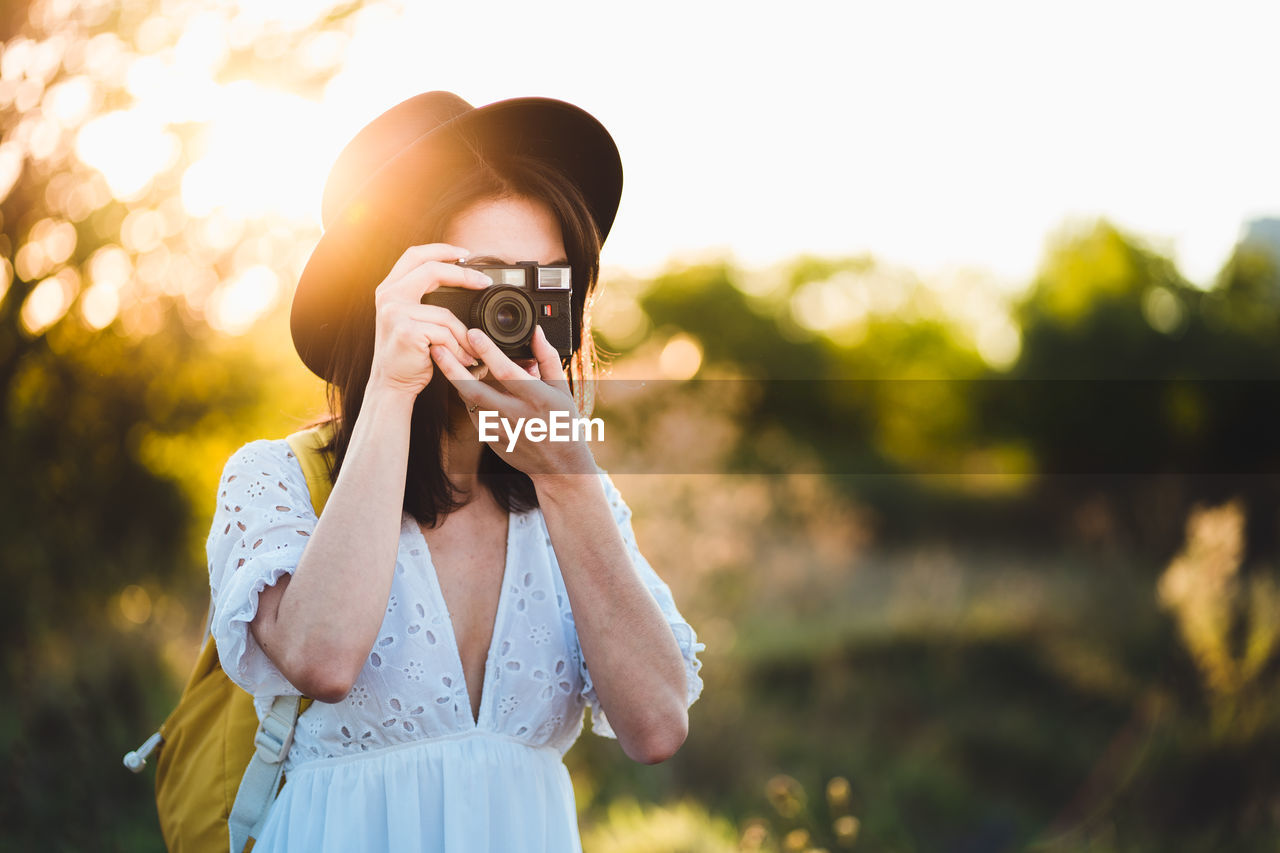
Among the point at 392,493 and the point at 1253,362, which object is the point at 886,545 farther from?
the point at 392,493

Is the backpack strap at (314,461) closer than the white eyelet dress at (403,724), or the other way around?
the white eyelet dress at (403,724)

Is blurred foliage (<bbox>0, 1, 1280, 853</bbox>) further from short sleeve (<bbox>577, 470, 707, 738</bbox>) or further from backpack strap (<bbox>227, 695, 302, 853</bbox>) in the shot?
backpack strap (<bbox>227, 695, 302, 853</bbox>)

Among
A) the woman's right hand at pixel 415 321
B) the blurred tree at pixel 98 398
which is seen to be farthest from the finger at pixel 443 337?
the blurred tree at pixel 98 398

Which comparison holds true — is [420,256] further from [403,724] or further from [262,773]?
[262,773]

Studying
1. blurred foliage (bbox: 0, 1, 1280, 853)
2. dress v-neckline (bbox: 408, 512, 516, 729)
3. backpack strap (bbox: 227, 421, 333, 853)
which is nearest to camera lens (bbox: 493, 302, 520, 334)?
dress v-neckline (bbox: 408, 512, 516, 729)

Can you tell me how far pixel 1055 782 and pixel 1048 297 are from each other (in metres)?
14.1

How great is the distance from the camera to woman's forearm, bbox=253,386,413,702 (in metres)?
1.32

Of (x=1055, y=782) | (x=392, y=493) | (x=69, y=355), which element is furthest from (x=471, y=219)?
(x=1055, y=782)

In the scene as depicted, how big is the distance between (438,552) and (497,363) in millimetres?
377

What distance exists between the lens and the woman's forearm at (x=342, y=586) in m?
1.32

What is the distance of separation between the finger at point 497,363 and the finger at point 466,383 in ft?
0.09

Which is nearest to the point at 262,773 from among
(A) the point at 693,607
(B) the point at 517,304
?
(B) the point at 517,304

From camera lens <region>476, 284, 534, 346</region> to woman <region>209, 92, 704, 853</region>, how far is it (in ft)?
0.11

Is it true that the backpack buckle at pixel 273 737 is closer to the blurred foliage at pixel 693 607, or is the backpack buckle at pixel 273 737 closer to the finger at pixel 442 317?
the finger at pixel 442 317
